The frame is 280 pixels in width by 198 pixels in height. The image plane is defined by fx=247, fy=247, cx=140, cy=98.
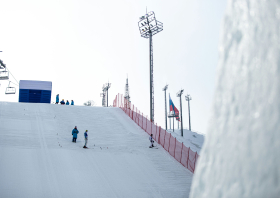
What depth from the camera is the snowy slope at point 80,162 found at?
32.7ft

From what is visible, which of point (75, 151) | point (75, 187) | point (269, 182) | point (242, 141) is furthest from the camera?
point (75, 151)

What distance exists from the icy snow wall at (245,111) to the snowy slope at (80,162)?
371 inches

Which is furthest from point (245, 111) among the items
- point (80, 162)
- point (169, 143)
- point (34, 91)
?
point (34, 91)

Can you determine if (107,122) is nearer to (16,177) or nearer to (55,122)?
(55,122)

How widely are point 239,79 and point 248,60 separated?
0.26ft

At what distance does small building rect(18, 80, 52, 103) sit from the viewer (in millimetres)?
36406

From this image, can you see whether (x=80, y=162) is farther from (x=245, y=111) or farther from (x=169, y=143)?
(x=245, y=111)

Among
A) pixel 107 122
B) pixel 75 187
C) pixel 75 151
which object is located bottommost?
pixel 75 187

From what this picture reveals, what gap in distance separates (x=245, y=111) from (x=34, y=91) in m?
39.2

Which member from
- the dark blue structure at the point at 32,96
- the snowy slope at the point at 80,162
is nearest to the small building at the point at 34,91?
the dark blue structure at the point at 32,96

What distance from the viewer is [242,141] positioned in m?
0.88

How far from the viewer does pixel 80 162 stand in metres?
12.5

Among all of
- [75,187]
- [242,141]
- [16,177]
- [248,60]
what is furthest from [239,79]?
[16,177]

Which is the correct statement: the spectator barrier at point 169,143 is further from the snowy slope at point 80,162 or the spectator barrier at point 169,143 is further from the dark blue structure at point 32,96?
the dark blue structure at point 32,96
